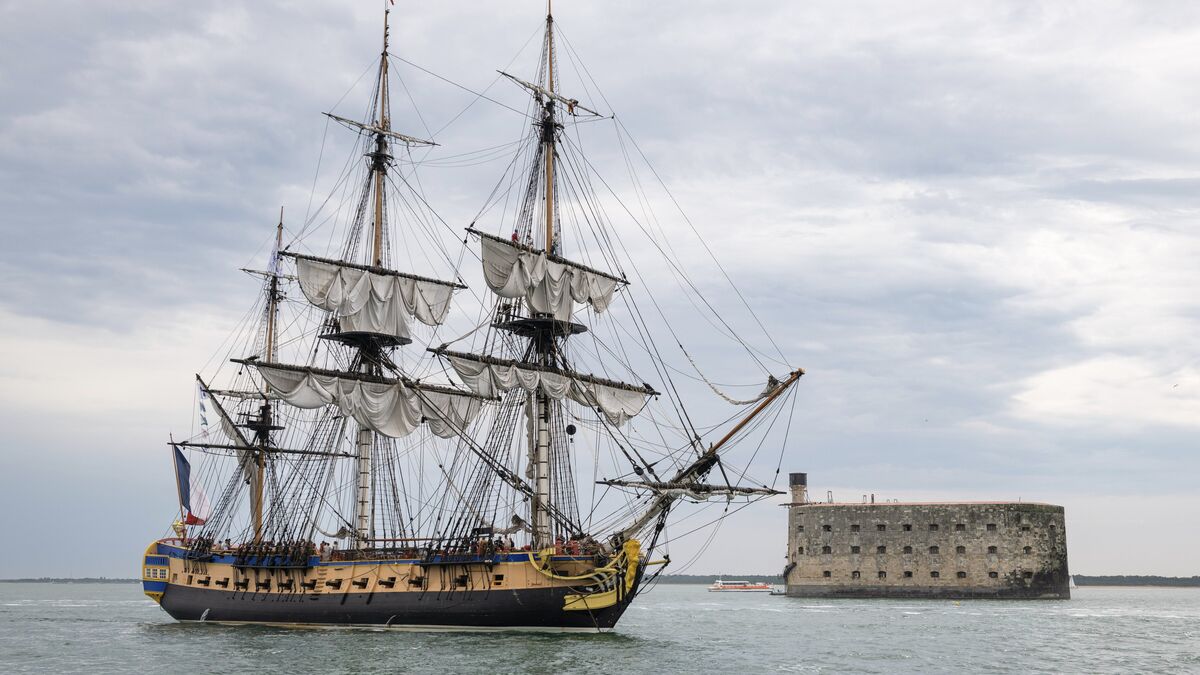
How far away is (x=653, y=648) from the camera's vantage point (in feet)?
151

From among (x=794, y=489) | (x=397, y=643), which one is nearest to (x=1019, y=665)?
(x=397, y=643)

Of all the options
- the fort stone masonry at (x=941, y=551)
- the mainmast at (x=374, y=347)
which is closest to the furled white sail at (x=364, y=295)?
the mainmast at (x=374, y=347)

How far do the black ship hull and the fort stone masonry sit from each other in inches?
2110

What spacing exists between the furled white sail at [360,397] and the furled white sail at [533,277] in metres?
9.13

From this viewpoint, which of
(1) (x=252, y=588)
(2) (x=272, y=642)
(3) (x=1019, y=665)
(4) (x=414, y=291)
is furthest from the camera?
(4) (x=414, y=291)

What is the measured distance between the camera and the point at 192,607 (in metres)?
62.0

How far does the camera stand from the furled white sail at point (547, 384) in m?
54.1

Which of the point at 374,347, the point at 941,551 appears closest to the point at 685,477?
the point at 374,347

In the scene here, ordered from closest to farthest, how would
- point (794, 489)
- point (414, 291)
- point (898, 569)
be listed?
point (414, 291) → point (898, 569) → point (794, 489)

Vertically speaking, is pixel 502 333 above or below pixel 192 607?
above

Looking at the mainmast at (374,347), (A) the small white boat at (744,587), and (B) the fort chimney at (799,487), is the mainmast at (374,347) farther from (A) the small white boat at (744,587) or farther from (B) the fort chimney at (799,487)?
(A) the small white boat at (744,587)

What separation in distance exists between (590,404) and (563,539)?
23.9ft

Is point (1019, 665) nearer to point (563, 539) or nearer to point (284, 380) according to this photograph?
point (563, 539)

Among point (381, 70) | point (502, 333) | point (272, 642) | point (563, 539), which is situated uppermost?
point (381, 70)
